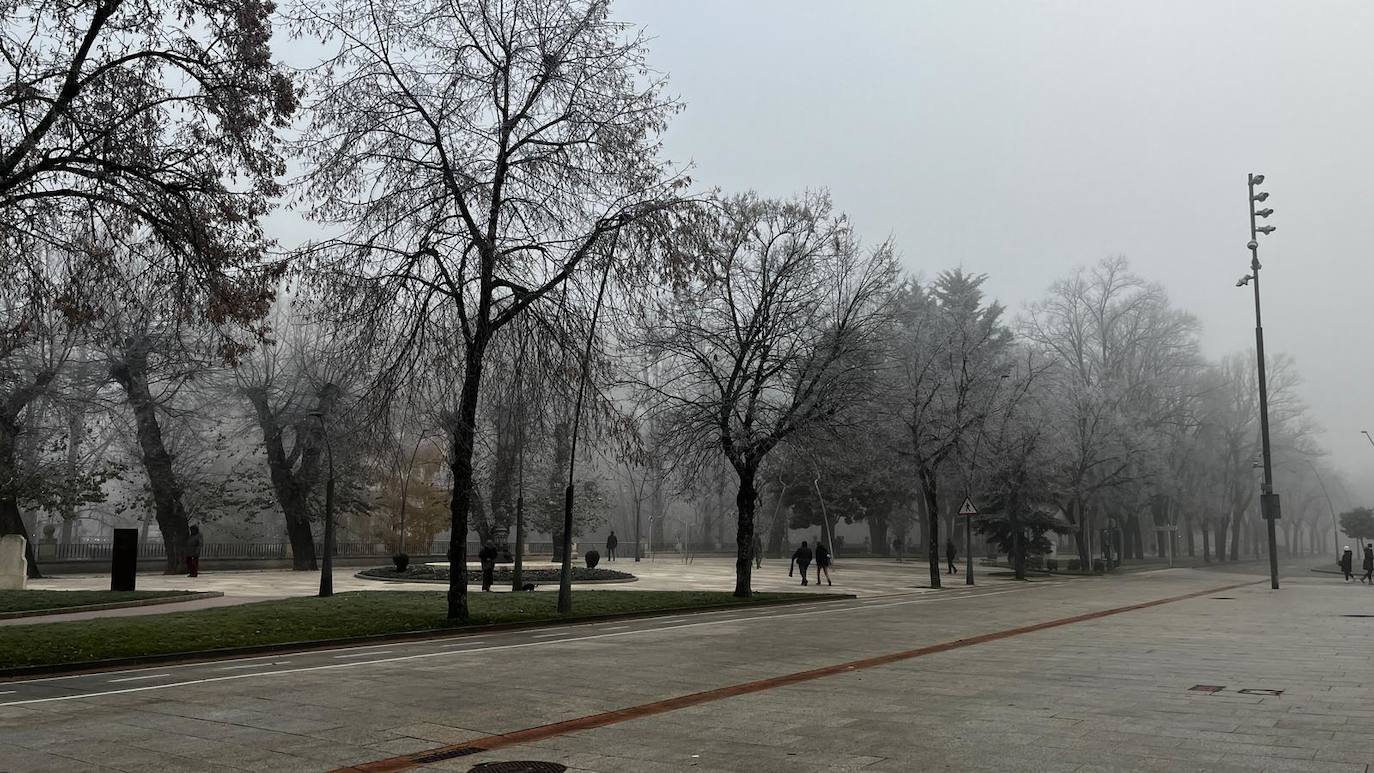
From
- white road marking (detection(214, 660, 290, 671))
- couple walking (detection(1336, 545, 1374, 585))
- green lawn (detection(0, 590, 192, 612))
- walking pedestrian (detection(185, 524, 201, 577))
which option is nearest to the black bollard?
green lawn (detection(0, 590, 192, 612))

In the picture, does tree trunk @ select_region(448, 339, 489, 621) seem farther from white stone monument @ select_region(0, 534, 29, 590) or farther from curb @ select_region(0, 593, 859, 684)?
white stone monument @ select_region(0, 534, 29, 590)

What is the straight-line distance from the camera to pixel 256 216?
1563 cm

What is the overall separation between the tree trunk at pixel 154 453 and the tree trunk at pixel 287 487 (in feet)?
12.4

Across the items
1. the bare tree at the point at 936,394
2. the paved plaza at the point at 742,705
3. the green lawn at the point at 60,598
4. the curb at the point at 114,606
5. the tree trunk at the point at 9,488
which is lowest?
the curb at the point at 114,606

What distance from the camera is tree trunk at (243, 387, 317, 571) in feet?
138

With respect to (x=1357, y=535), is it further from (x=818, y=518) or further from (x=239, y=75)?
(x=239, y=75)

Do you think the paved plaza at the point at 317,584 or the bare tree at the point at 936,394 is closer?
the paved plaza at the point at 317,584

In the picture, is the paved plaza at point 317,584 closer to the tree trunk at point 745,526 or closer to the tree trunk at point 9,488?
the tree trunk at point 9,488

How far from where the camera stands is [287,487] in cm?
4312

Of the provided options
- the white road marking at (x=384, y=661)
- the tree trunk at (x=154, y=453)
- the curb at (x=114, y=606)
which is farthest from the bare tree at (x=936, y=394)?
the tree trunk at (x=154, y=453)

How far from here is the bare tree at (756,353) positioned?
1081 inches

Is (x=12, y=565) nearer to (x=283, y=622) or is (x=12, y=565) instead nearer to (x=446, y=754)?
(x=283, y=622)

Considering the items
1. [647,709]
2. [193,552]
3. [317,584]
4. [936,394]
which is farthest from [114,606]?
[936,394]

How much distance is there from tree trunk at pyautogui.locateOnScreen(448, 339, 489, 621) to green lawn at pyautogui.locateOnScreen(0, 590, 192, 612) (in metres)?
9.69
